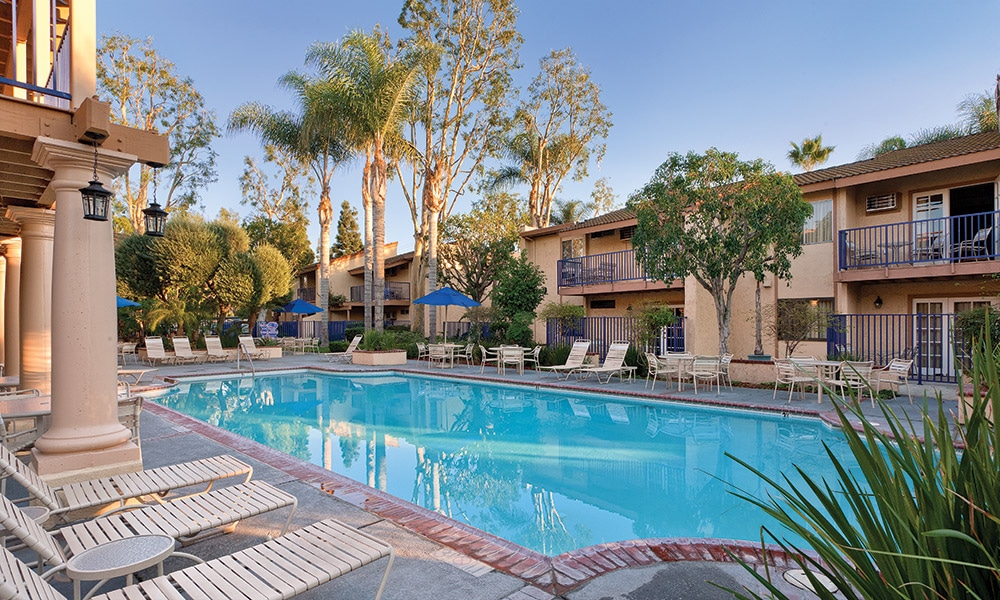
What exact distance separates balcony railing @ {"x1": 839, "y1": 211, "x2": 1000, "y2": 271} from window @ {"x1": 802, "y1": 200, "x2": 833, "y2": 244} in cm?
81

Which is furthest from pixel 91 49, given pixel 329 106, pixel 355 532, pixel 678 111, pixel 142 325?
pixel 142 325

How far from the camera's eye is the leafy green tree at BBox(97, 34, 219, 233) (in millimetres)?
28328

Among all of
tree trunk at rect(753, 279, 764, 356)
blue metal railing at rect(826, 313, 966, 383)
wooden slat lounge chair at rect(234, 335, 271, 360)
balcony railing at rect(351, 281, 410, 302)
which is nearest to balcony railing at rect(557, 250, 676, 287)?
tree trunk at rect(753, 279, 764, 356)

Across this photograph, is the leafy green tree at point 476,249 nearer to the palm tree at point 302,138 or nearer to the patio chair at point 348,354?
the patio chair at point 348,354

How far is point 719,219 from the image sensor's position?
13.6 meters

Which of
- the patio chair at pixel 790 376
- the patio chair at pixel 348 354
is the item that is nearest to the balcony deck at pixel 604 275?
the patio chair at pixel 790 376

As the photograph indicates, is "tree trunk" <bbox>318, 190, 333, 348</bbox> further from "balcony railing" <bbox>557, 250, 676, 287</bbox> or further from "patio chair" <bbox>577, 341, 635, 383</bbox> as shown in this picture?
"patio chair" <bbox>577, 341, 635, 383</bbox>

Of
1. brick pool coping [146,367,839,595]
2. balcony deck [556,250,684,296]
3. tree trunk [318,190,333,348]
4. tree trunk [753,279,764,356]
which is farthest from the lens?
tree trunk [318,190,333,348]

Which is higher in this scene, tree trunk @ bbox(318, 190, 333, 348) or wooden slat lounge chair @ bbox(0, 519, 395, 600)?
tree trunk @ bbox(318, 190, 333, 348)

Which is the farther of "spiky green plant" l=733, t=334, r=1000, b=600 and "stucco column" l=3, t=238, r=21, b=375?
"stucco column" l=3, t=238, r=21, b=375

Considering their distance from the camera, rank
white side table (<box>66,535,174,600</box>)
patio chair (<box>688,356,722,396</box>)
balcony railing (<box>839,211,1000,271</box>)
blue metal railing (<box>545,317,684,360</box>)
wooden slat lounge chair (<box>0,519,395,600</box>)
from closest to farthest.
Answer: wooden slat lounge chair (<box>0,519,395,600</box>) < white side table (<box>66,535,174,600</box>) < patio chair (<box>688,356,722,396</box>) < balcony railing (<box>839,211,1000,271</box>) < blue metal railing (<box>545,317,684,360</box>)

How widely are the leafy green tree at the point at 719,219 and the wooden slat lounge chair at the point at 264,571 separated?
12256mm

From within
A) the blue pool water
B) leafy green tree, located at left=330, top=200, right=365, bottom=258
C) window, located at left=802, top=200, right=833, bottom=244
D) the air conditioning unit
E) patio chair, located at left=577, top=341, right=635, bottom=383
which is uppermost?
leafy green tree, located at left=330, top=200, right=365, bottom=258

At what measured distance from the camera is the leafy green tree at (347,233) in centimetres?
4978
